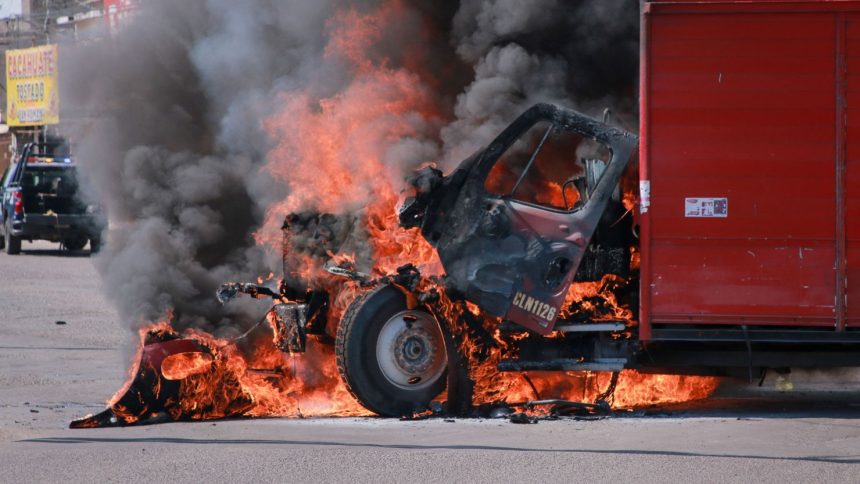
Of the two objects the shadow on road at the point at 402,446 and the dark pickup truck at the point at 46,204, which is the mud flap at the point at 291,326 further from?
the dark pickup truck at the point at 46,204

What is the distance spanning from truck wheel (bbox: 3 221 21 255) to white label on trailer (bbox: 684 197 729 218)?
21.0m

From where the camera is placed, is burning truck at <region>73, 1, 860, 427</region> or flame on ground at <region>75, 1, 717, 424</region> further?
flame on ground at <region>75, 1, 717, 424</region>

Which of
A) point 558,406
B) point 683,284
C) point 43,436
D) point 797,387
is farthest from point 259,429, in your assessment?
point 797,387

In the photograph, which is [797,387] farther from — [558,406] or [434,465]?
[434,465]

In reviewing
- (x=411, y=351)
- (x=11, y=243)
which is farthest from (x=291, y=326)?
(x=11, y=243)

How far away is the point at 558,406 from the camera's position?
28.1 feet

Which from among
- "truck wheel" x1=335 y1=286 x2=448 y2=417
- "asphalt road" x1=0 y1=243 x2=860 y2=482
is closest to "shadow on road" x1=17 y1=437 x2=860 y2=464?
"asphalt road" x1=0 y1=243 x2=860 y2=482

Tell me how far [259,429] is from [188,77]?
585 centimetres

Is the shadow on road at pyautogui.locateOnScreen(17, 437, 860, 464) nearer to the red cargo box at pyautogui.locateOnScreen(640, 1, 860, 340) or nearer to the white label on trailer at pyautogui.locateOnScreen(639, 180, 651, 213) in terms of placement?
the red cargo box at pyautogui.locateOnScreen(640, 1, 860, 340)

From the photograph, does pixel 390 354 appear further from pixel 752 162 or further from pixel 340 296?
pixel 752 162

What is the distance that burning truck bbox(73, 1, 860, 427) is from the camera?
27.0 ft

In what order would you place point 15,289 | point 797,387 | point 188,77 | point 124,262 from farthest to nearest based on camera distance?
point 15,289
point 188,77
point 124,262
point 797,387

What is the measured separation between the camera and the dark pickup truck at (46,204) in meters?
25.9

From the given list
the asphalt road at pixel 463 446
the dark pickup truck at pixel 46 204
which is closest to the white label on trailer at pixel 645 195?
the asphalt road at pixel 463 446
